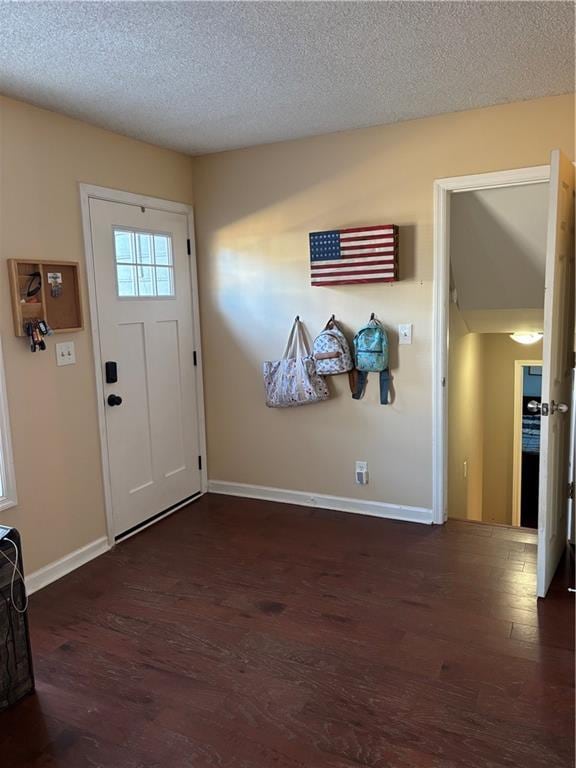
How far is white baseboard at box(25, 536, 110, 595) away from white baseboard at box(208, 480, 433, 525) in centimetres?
111

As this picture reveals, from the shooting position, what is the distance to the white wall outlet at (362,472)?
3.86 metres

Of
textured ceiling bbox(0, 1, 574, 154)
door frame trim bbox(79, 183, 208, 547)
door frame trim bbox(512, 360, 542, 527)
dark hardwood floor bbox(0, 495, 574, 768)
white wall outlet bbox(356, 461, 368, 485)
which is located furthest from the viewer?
door frame trim bbox(512, 360, 542, 527)

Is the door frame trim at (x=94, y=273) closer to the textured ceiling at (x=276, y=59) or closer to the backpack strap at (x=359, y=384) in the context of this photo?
the textured ceiling at (x=276, y=59)

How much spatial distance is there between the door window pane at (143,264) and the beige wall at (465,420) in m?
2.12

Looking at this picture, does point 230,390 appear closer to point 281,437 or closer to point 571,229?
point 281,437

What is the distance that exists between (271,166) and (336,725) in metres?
3.24

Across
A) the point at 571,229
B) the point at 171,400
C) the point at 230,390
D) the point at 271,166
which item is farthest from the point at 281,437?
the point at 571,229

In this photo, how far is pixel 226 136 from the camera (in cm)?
362

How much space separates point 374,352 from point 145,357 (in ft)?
4.88

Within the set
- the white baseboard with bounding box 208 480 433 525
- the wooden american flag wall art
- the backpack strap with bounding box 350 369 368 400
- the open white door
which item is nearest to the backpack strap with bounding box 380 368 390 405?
the backpack strap with bounding box 350 369 368 400

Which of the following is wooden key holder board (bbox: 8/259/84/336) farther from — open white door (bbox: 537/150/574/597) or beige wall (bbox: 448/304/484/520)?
beige wall (bbox: 448/304/484/520)

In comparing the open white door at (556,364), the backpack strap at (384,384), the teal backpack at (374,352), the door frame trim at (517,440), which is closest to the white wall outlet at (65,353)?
the teal backpack at (374,352)

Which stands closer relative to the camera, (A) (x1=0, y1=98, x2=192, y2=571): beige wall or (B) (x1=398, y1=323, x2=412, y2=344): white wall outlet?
(A) (x1=0, y1=98, x2=192, y2=571): beige wall

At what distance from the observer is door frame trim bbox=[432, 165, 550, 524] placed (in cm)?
319
